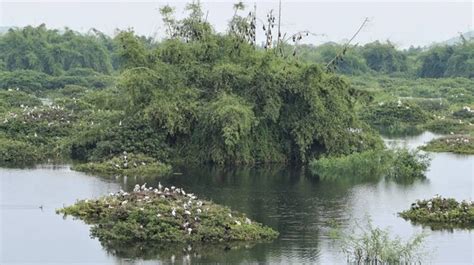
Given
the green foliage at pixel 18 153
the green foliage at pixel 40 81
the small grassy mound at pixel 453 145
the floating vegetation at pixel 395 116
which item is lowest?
the green foliage at pixel 18 153

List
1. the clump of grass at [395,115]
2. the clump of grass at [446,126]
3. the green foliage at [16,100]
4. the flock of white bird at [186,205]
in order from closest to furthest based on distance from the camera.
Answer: the flock of white bird at [186,205]
the green foliage at [16,100]
the clump of grass at [446,126]
the clump of grass at [395,115]

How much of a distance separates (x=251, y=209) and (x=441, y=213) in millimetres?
4258

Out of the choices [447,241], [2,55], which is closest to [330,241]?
[447,241]

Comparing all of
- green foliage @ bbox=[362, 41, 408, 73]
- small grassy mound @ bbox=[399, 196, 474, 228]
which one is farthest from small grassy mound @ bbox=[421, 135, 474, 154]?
green foliage @ bbox=[362, 41, 408, 73]

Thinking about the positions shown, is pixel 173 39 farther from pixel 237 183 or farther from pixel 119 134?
pixel 237 183

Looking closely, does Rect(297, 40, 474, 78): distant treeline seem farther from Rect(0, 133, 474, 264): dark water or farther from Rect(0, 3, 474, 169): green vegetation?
Rect(0, 133, 474, 264): dark water

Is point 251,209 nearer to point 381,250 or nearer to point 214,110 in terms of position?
point 381,250

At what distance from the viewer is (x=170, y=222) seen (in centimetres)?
1980

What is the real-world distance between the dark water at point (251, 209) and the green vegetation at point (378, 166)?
1.90 ft

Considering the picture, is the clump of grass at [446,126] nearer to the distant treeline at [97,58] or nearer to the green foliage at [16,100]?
the distant treeline at [97,58]

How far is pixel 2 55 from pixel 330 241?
4848 centimetres

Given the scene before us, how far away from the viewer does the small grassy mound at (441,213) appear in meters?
22.1

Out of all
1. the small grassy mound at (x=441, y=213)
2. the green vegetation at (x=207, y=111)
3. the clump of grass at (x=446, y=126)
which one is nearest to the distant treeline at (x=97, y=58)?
the clump of grass at (x=446, y=126)

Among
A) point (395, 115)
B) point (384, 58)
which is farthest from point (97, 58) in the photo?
point (395, 115)
